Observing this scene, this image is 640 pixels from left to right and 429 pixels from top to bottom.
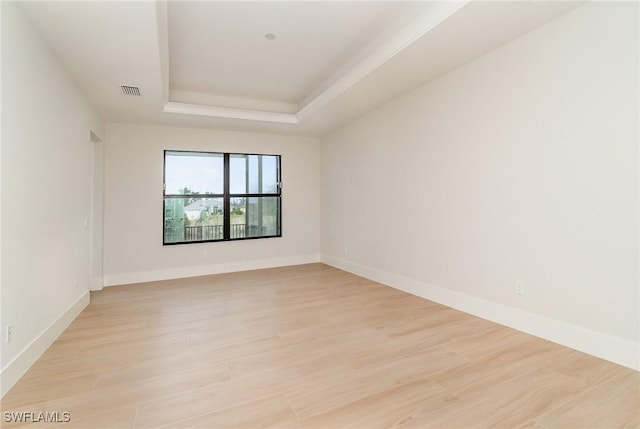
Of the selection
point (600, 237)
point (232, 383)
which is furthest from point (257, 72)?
point (600, 237)

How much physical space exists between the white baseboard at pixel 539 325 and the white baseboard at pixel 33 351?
12.5 ft

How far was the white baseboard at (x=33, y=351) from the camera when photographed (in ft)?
6.73

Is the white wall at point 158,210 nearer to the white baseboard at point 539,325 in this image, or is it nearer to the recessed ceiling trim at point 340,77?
the recessed ceiling trim at point 340,77

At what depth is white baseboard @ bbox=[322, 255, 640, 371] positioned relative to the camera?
2.31 metres

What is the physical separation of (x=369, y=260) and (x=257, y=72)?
3236 mm

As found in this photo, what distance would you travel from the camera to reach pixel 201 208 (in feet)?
18.8

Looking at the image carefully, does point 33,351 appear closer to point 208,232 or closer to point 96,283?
point 96,283

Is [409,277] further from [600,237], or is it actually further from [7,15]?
[7,15]

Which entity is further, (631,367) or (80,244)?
(80,244)

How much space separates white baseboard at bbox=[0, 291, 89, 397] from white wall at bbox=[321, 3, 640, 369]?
12.6 ft

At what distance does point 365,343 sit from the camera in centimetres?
275

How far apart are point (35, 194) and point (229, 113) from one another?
2964 millimetres

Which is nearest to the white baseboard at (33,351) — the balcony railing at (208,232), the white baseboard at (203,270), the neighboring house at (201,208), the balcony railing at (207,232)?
the white baseboard at (203,270)

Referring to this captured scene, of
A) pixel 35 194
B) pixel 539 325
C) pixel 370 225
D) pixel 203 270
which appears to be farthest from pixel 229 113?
pixel 539 325
